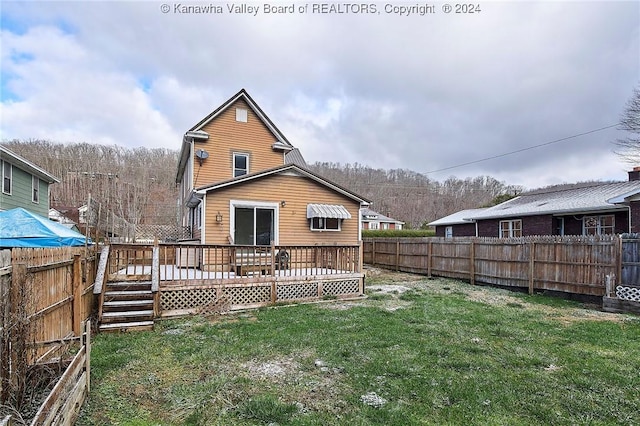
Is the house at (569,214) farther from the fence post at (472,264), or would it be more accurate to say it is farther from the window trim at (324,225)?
the window trim at (324,225)

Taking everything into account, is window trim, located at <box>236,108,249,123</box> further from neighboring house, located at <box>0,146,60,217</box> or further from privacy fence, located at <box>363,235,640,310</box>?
privacy fence, located at <box>363,235,640,310</box>

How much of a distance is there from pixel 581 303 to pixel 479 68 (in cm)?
1029

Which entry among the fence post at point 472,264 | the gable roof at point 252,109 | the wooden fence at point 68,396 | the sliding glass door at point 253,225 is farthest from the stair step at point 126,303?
the fence post at point 472,264

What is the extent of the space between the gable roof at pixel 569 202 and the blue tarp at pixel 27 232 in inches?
679

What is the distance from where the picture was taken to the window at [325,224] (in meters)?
12.9

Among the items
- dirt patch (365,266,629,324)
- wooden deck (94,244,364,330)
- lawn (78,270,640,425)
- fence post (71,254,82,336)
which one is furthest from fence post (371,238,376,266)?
fence post (71,254,82,336)

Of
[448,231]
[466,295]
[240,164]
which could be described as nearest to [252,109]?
[240,164]

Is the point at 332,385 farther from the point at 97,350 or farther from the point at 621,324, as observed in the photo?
the point at 621,324

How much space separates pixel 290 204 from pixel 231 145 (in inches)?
169

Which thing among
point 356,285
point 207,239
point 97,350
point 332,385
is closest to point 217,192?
point 207,239

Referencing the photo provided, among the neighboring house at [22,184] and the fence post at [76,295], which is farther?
the neighboring house at [22,184]

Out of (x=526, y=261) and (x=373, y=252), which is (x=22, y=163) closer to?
(x=373, y=252)

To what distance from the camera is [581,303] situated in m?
9.48

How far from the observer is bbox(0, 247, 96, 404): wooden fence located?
2895 millimetres
